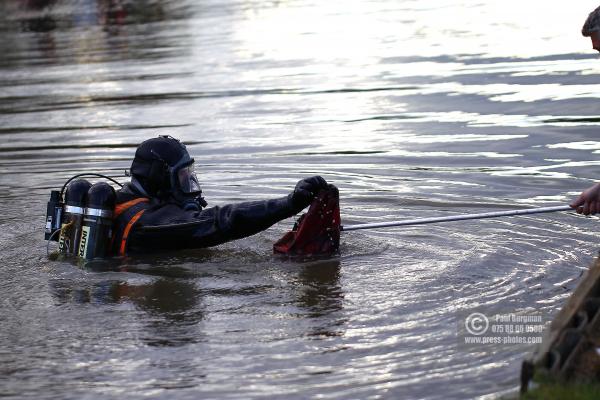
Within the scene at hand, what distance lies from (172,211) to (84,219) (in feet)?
2.08

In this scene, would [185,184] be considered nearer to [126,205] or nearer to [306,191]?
[126,205]

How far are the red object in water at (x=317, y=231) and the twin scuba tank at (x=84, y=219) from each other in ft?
4.16

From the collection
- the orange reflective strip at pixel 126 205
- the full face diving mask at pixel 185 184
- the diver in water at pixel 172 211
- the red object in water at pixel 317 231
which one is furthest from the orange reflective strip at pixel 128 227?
the red object in water at pixel 317 231

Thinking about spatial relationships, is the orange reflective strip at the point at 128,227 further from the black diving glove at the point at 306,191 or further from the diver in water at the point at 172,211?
the black diving glove at the point at 306,191

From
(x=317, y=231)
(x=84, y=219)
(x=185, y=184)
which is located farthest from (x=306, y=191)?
(x=84, y=219)

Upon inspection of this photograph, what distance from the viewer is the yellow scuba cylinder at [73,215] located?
8617mm

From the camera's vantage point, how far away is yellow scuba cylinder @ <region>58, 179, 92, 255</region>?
862cm

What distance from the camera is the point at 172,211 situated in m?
8.72

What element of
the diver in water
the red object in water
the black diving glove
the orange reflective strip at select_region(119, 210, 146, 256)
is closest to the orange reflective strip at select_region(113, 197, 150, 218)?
the diver in water

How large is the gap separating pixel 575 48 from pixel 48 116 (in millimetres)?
7895

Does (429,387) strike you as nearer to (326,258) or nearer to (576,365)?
(576,365)

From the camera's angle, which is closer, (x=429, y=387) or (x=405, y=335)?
(x=429, y=387)

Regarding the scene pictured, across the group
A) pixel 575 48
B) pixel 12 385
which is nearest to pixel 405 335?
pixel 12 385

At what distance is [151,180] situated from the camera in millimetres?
8727
